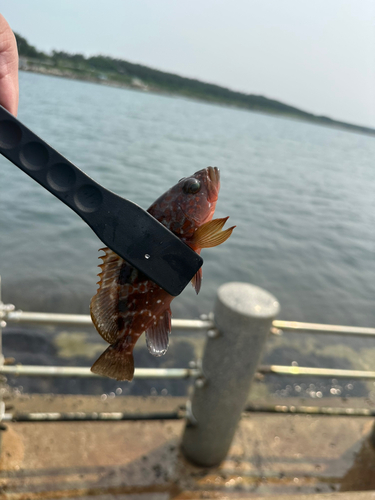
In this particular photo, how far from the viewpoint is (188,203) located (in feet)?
4.16

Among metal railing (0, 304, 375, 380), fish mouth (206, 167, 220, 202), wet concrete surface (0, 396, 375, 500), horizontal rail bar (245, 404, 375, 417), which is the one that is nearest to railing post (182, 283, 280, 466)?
metal railing (0, 304, 375, 380)

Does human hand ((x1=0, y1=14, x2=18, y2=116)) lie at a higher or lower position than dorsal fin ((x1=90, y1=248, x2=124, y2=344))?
higher

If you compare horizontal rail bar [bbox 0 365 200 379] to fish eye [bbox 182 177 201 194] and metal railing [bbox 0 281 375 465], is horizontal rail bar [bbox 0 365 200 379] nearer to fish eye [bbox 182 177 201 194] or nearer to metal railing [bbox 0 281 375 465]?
metal railing [bbox 0 281 375 465]

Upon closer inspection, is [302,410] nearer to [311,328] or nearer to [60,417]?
[311,328]

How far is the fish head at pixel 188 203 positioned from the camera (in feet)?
4.05

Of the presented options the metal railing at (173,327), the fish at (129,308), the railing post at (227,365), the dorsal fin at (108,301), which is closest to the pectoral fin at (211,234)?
the fish at (129,308)

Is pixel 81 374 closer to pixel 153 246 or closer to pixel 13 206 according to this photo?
pixel 153 246

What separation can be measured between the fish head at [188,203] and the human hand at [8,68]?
2.06ft

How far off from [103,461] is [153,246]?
4571mm

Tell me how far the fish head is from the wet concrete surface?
410 centimetres

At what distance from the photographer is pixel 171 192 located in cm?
129

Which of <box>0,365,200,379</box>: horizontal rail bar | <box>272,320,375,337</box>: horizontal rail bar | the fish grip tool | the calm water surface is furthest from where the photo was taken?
the calm water surface

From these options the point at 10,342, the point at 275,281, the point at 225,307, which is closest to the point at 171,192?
the point at 225,307

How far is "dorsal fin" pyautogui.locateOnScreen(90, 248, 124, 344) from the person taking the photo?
1.03m
